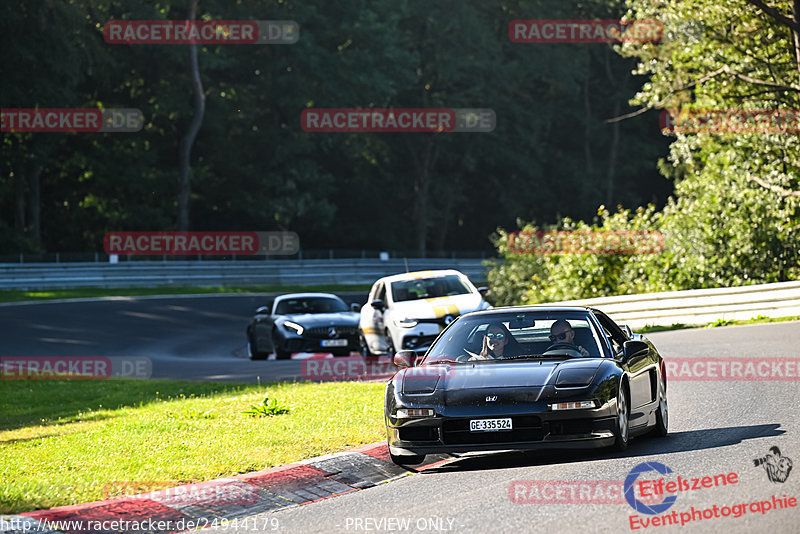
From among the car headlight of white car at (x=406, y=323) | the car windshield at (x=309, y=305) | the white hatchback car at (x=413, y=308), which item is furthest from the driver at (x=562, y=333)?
the car windshield at (x=309, y=305)

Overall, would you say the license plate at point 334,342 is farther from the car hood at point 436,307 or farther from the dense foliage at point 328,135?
the dense foliage at point 328,135

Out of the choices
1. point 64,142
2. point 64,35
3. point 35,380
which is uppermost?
point 64,35

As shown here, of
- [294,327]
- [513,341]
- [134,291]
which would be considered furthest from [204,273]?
[513,341]

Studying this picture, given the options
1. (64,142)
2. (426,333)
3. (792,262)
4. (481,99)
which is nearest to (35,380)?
(426,333)

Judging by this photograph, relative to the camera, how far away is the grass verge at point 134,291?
4375 cm

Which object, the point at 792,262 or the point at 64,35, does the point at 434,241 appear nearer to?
the point at 64,35

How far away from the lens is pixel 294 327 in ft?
79.2

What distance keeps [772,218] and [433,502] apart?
69.9 feet

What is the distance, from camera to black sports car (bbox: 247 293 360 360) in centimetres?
2386

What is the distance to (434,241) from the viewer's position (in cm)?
7794

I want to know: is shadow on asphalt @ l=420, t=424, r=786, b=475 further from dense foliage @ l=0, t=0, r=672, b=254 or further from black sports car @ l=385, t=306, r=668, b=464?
dense foliage @ l=0, t=0, r=672, b=254

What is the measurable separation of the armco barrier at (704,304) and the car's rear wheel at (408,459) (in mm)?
13709

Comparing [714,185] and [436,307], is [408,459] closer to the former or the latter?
[436,307]

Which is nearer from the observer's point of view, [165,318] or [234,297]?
[165,318]
